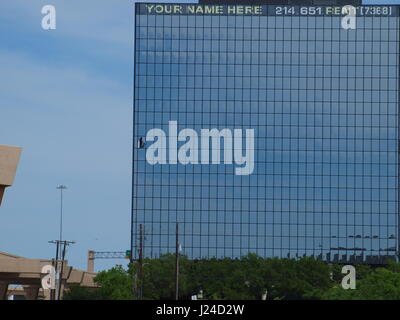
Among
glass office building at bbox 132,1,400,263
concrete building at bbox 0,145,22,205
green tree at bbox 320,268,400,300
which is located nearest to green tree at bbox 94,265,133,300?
green tree at bbox 320,268,400,300

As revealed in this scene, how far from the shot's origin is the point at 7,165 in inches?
2452

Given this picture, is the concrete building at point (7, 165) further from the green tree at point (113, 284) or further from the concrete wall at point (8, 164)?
the green tree at point (113, 284)

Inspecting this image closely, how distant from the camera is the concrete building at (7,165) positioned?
6197 centimetres

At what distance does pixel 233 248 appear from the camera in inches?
7633

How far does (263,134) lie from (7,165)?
136 m

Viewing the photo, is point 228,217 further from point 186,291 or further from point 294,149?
point 186,291

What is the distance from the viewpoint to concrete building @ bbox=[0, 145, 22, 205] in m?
62.0

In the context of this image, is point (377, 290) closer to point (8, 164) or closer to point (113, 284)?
point (113, 284)

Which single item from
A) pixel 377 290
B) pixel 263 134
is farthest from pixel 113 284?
pixel 263 134

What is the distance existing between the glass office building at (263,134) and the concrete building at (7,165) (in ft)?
424

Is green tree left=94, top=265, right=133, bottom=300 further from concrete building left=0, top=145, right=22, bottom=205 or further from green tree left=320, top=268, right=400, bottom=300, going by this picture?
concrete building left=0, top=145, right=22, bottom=205

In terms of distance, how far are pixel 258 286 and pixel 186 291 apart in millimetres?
15681

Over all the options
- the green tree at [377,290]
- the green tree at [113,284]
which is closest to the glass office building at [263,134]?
the green tree at [113,284]
